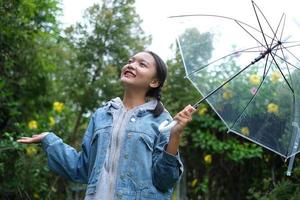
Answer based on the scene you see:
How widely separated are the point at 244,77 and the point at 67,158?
1.04 m

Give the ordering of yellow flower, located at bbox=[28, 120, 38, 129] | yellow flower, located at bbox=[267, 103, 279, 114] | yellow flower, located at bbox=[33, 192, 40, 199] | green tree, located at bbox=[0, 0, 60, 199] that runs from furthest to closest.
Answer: yellow flower, located at bbox=[28, 120, 38, 129], yellow flower, located at bbox=[33, 192, 40, 199], green tree, located at bbox=[0, 0, 60, 199], yellow flower, located at bbox=[267, 103, 279, 114]

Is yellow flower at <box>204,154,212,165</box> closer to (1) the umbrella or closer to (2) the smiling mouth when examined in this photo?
(1) the umbrella

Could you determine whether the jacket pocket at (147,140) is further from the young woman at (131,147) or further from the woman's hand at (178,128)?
the woman's hand at (178,128)

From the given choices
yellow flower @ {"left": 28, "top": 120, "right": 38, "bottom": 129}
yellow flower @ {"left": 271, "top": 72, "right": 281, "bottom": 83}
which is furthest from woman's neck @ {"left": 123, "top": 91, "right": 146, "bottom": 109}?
yellow flower @ {"left": 28, "top": 120, "right": 38, "bottom": 129}

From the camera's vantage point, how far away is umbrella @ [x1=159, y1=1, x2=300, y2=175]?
2848 mm

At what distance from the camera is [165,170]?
222 cm

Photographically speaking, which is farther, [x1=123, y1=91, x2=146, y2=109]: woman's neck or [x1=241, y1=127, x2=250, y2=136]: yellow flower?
[x1=241, y1=127, x2=250, y2=136]: yellow flower

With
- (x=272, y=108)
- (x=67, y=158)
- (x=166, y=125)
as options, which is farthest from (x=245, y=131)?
(x=67, y=158)

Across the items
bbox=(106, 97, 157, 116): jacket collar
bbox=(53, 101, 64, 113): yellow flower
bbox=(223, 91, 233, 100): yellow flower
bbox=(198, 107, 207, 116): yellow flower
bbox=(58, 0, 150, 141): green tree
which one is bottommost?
bbox=(106, 97, 157, 116): jacket collar

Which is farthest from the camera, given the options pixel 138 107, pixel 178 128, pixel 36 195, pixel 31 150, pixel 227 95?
pixel 31 150

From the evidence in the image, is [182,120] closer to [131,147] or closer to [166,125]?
[166,125]

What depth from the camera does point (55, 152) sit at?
8.00 ft

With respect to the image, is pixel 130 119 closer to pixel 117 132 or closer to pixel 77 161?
pixel 117 132

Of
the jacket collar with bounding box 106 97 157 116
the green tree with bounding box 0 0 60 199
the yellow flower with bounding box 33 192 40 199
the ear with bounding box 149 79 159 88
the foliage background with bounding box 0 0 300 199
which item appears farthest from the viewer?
the yellow flower with bounding box 33 192 40 199
